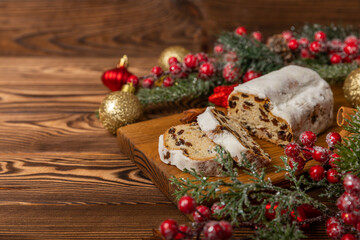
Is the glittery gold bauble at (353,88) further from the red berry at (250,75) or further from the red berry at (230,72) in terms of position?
the red berry at (230,72)

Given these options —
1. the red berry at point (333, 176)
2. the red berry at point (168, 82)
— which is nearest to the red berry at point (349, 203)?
the red berry at point (333, 176)

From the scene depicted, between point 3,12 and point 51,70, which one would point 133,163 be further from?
point 3,12

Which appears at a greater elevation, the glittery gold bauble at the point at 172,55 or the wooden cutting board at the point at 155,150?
the glittery gold bauble at the point at 172,55

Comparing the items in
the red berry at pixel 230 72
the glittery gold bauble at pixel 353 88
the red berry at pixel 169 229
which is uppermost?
the red berry at pixel 230 72

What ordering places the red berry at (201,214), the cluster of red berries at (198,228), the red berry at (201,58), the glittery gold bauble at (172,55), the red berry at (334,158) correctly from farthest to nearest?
the glittery gold bauble at (172,55)
the red berry at (201,58)
the red berry at (334,158)
the red berry at (201,214)
the cluster of red berries at (198,228)

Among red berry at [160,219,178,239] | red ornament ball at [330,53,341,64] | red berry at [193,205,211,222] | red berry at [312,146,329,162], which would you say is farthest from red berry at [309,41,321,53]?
red berry at [160,219,178,239]

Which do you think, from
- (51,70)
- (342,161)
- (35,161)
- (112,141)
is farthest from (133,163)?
(51,70)
